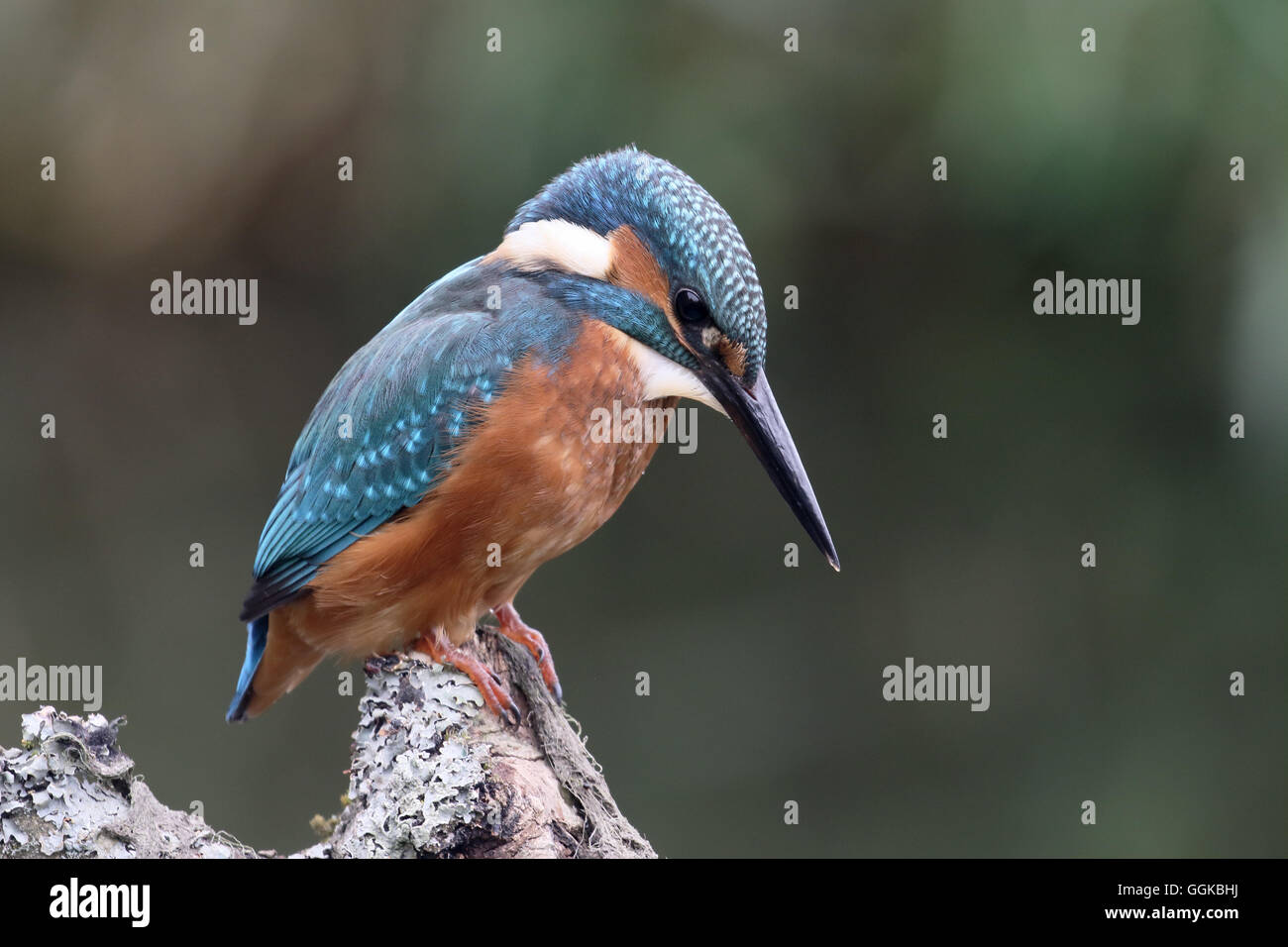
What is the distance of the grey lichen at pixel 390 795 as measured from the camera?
1.72m

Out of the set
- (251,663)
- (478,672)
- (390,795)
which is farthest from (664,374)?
(251,663)

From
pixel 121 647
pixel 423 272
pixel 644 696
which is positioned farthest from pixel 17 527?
pixel 644 696

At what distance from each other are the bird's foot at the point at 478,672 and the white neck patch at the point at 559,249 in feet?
2.18

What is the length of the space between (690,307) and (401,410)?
1.74 ft

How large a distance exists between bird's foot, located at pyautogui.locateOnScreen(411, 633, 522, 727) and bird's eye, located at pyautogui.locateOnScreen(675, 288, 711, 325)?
0.66m

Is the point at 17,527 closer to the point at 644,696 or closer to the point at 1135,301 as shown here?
the point at 644,696

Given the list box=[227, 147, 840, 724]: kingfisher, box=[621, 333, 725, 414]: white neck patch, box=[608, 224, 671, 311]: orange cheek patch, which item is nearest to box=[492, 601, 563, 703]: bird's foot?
box=[227, 147, 840, 724]: kingfisher

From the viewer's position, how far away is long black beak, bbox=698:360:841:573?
207 cm

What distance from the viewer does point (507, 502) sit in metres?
2.08

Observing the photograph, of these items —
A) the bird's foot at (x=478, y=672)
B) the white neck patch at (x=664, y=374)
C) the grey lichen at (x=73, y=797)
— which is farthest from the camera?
the white neck patch at (x=664, y=374)

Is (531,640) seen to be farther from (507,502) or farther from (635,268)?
(635,268)

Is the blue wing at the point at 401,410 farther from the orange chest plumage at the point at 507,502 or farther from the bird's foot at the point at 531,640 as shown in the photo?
the bird's foot at the point at 531,640

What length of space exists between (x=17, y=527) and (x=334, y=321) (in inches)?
49.8

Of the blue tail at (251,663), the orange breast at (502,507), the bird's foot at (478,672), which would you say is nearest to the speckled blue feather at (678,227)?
the orange breast at (502,507)
